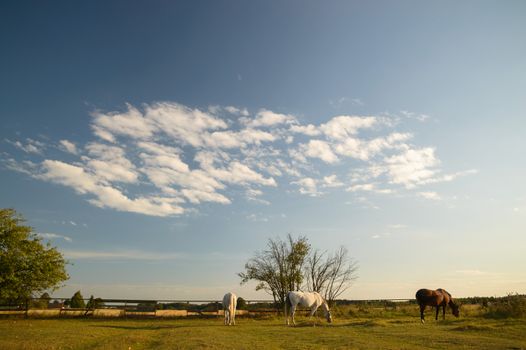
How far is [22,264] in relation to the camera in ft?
93.2

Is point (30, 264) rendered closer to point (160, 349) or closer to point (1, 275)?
point (1, 275)

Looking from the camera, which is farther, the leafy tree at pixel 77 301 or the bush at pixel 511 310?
the leafy tree at pixel 77 301

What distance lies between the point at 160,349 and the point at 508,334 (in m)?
13.7

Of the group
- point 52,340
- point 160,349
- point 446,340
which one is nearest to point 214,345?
point 160,349

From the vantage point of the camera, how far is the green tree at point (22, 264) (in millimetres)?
27516

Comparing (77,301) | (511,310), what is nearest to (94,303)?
(77,301)

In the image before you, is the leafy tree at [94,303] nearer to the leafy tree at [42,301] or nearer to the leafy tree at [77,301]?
the leafy tree at [42,301]

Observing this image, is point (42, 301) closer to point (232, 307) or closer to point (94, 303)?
point (94, 303)

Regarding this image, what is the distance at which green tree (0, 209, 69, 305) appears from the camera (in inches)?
1083

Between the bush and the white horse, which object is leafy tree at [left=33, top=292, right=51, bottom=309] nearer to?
the white horse

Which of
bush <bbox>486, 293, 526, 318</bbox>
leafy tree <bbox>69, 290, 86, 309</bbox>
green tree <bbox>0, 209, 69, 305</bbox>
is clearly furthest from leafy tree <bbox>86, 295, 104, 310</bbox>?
bush <bbox>486, 293, 526, 318</bbox>

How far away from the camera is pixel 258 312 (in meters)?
33.0

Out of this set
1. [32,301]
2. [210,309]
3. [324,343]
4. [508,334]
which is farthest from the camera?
[210,309]

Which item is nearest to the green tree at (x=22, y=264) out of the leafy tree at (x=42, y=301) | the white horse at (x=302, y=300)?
the leafy tree at (x=42, y=301)
